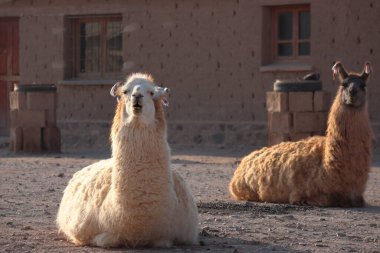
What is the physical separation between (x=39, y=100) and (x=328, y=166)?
1059 cm

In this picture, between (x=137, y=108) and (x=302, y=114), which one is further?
(x=302, y=114)

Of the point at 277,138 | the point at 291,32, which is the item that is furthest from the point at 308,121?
the point at 291,32

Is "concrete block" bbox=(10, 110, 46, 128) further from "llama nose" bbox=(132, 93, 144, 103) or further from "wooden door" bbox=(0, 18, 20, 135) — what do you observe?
"llama nose" bbox=(132, 93, 144, 103)

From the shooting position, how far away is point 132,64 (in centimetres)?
2281

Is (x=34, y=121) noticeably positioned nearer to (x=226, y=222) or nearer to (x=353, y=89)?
(x=353, y=89)

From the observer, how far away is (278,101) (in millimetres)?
17766

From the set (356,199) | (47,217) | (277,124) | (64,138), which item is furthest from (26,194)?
(64,138)

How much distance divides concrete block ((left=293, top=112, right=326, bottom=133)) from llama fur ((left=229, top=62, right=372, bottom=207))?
528 centimetres

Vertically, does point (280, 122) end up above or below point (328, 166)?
above

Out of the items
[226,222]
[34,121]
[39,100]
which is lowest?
[226,222]

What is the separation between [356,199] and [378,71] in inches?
335

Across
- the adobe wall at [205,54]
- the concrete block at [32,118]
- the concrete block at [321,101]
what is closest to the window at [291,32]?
the adobe wall at [205,54]

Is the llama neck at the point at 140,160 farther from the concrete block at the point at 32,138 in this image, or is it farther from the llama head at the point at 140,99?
the concrete block at the point at 32,138

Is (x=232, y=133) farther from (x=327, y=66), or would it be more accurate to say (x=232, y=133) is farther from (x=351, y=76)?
(x=351, y=76)
